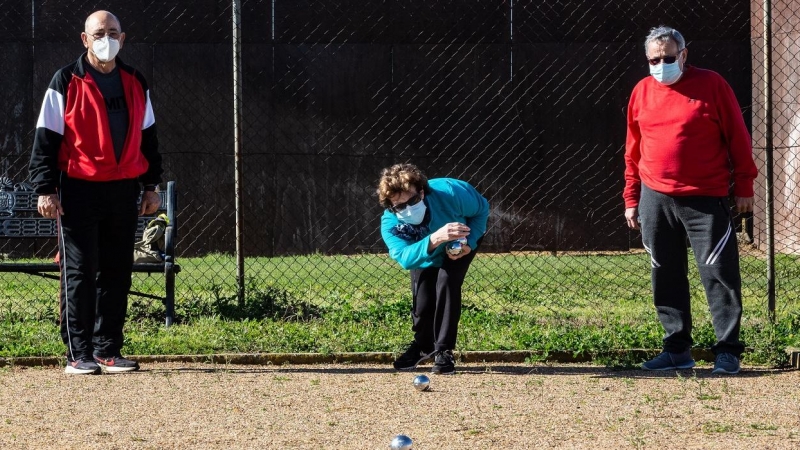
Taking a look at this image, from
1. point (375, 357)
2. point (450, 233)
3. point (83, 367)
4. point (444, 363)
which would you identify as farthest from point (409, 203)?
point (83, 367)

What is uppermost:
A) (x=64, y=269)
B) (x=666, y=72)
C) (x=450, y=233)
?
(x=666, y=72)

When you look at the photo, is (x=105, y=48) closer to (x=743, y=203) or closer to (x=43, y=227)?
(x=43, y=227)

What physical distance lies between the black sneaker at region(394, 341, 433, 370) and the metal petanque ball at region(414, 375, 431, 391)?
2.49 ft

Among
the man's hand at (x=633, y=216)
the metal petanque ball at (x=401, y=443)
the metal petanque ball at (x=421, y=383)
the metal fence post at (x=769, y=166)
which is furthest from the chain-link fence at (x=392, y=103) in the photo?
the metal petanque ball at (x=401, y=443)

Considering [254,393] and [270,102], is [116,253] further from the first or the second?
[270,102]

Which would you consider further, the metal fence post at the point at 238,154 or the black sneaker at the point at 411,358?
the metal fence post at the point at 238,154

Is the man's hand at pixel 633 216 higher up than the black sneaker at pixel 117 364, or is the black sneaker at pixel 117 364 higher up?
the man's hand at pixel 633 216

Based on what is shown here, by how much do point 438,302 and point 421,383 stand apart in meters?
0.72

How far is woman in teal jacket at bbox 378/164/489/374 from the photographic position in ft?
20.1

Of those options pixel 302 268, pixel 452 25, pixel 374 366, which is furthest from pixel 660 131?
pixel 452 25

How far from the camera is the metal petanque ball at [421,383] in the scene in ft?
18.9

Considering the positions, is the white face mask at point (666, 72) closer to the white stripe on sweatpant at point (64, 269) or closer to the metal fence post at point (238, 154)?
the metal fence post at point (238, 154)

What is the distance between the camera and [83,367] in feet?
20.6

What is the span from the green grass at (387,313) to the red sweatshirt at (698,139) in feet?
3.85
